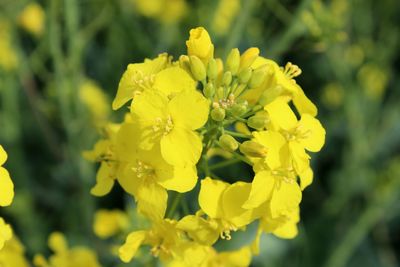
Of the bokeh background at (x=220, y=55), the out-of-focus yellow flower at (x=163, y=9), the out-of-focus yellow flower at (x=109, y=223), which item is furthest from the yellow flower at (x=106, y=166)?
the out-of-focus yellow flower at (x=163, y=9)

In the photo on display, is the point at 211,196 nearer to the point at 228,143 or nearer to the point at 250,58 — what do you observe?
the point at 228,143

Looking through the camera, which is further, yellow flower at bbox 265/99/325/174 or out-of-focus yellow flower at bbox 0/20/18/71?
out-of-focus yellow flower at bbox 0/20/18/71

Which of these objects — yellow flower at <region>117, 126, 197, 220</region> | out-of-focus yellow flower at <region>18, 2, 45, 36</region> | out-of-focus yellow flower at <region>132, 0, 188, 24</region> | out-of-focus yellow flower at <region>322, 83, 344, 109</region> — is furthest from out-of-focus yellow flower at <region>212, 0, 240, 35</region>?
yellow flower at <region>117, 126, 197, 220</region>

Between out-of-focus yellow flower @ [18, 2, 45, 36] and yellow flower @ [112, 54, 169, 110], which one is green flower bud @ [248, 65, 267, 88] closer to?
yellow flower @ [112, 54, 169, 110]

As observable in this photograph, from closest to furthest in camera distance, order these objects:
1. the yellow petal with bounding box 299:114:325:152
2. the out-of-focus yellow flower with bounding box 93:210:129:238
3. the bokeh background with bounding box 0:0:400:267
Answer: the yellow petal with bounding box 299:114:325:152 → the out-of-focus yellow flower with bounding box 93:210:129:238 → the bokeh background with bounding box 0:0:400:267

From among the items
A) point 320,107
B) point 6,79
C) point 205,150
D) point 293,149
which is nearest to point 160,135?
point 205,150

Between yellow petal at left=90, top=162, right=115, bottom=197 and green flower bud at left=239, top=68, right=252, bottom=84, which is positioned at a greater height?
green flower bud at left=239, top=68, right=252, bottom=84

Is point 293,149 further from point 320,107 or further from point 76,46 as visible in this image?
point 320,107
